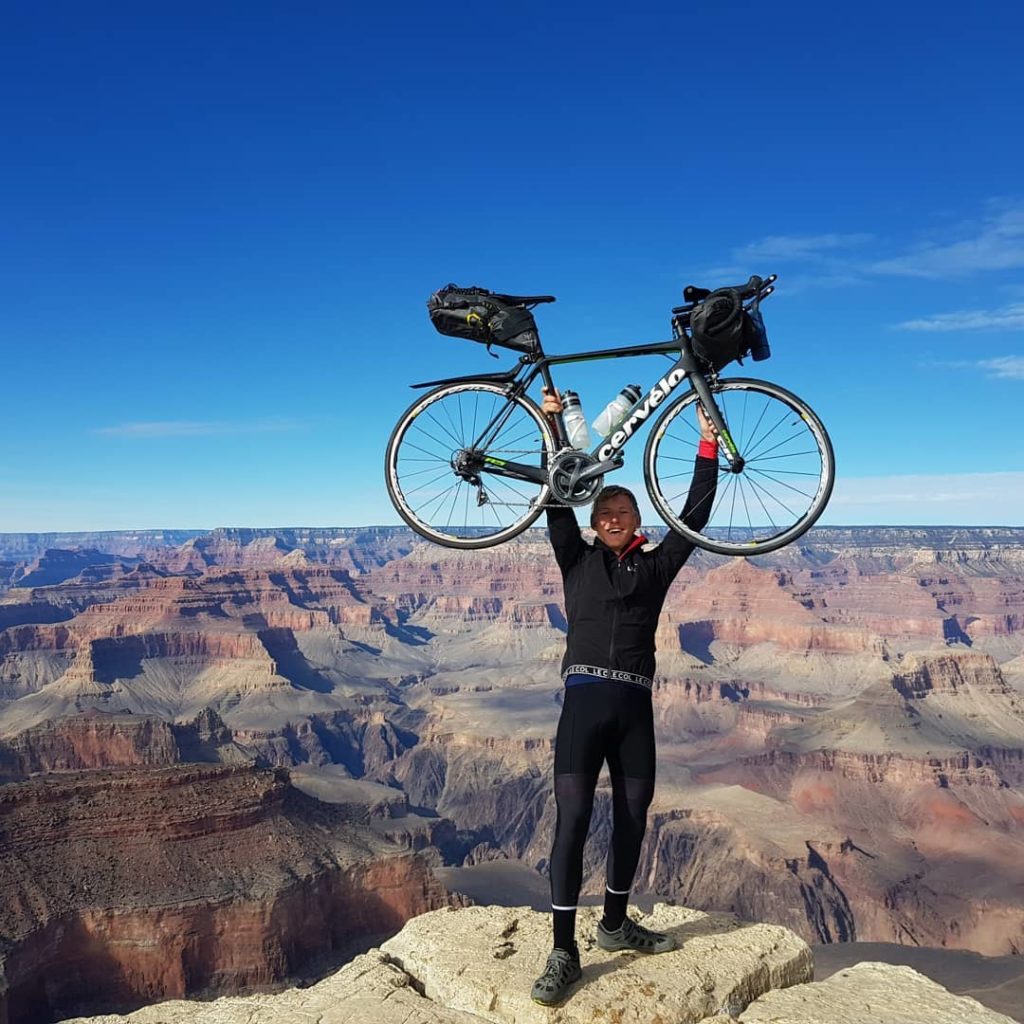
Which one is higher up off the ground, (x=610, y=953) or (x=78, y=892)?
(x=610, y=953)

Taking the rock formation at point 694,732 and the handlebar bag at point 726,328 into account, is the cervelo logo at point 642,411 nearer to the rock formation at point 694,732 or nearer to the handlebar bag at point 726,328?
the handlebar bag at point 726,328

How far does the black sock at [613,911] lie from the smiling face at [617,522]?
3061 mm

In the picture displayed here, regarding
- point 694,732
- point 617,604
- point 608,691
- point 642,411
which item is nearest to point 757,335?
point 642,411

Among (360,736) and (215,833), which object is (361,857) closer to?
(215,833)

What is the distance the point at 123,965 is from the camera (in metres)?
39.2

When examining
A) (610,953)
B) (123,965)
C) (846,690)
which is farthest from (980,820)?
(610,953)

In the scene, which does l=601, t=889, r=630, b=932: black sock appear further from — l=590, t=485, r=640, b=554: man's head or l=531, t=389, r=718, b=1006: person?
l=590, t=485, r=640, b=554: man's head

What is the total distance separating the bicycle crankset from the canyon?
68.5 ft

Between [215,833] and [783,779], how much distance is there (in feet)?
245

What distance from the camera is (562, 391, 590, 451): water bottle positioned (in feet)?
24.5

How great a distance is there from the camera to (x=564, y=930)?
22.6 ft

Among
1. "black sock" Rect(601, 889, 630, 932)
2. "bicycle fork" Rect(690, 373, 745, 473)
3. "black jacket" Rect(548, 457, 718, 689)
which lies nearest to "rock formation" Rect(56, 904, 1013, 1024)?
"black sock" Rect(601, 889, 630, 932)

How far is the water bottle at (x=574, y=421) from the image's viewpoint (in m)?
7.47

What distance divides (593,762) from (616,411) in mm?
3060
